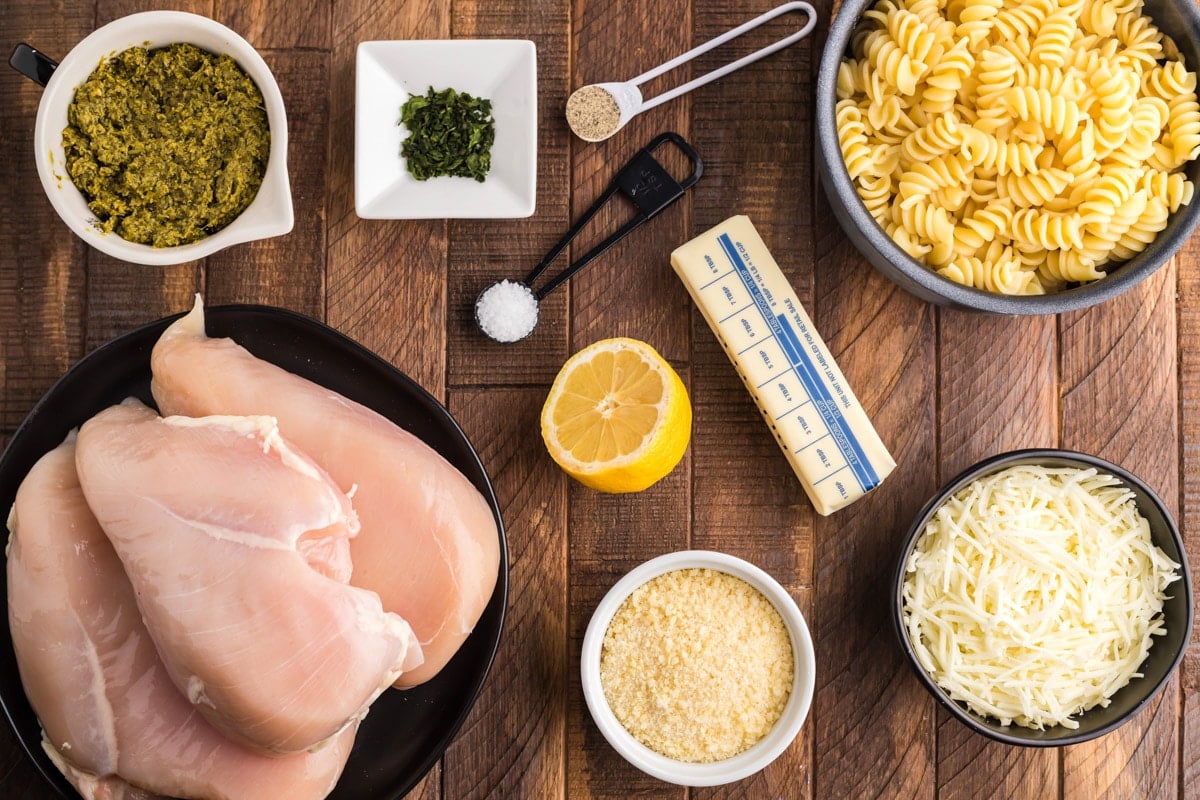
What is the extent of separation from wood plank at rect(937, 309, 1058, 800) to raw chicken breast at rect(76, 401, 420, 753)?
3.23 ft

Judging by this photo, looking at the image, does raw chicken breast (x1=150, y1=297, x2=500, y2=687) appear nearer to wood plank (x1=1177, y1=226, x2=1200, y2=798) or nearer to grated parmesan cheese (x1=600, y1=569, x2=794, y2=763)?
grated parmesan cheese (x1=600, y1=569, x2=794, y2=763)

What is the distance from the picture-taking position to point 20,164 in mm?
1685

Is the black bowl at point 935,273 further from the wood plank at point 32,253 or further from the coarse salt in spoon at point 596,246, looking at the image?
the wood plank at point 32,253

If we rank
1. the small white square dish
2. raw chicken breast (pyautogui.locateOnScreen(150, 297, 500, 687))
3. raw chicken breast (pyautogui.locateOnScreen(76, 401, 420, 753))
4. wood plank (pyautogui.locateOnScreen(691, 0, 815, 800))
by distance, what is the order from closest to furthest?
raw chicken breast (pyautogui.locateOnScreen(76, 401, 420, 753))
raw chicken breast (pyautogui.locateOnScreen(150, 297, 500, 687))
the small white square dish
wood plank (pyautogui.locateOnScreen(691, 0, 815, 800))

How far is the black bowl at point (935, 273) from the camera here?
1.44 meters

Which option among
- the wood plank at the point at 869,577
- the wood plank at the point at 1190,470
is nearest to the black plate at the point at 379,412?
the wood plank at the point at 869,577

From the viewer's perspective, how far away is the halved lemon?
4.91 feet

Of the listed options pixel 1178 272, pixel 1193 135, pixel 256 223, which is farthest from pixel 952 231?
pixel 256 223

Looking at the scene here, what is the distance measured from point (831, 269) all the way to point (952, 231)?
24 centimetres

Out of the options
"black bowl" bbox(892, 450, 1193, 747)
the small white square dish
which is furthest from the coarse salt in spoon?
"black bowl" bbox(892, 450, 1193, 747)

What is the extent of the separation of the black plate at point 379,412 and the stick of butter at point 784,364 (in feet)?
1.54

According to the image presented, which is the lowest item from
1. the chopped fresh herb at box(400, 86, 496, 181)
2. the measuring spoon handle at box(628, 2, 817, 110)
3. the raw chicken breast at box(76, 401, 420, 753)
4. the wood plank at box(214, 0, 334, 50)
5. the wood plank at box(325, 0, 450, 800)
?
the raw chicken breast at box(76, 401, 420, 753)

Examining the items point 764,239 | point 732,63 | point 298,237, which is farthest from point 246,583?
point 732,63

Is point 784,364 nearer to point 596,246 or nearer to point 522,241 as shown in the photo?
point 596,246
